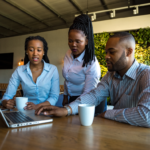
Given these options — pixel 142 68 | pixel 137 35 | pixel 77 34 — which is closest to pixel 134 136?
pixel 142 68

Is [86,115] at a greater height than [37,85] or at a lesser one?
lesser

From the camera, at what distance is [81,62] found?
1600 millimetres

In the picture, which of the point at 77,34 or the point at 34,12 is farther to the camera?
the point at 34,12

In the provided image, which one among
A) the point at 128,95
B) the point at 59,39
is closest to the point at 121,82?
the point at 128,95

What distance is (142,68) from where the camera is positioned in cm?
119

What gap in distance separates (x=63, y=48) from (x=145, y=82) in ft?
19.8

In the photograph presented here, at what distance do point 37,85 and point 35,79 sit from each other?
87mm

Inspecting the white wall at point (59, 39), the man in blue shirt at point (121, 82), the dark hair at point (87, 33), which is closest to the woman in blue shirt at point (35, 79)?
the dark hair at point (87, 33)

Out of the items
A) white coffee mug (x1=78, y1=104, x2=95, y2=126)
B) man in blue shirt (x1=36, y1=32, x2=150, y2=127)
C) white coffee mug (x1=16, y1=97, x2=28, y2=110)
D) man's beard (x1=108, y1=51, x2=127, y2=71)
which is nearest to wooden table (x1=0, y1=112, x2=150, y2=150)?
white coffee mug (x1=78, y1=104, x2=95, y2=126)

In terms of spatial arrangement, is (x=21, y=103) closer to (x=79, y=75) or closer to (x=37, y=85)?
(x=37, y=85)

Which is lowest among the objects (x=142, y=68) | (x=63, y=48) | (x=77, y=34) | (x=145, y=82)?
(x=145, y=82)

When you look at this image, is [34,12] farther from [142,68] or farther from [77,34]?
[142,68]

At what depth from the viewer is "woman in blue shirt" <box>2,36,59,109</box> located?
5.30 feet

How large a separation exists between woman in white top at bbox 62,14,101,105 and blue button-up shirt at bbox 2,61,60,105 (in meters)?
0.14
